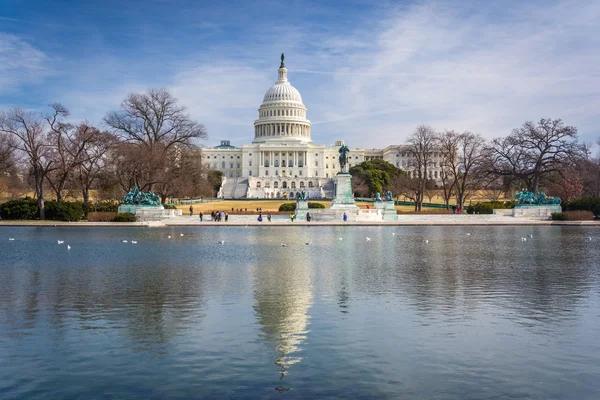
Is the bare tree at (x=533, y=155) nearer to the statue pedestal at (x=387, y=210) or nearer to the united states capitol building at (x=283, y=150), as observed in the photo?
the statue pedestal at (x=387, y=210)

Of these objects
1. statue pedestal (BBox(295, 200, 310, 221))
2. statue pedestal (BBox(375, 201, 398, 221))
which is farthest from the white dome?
statue pedestal (BBox(295, 200, 310, 221))

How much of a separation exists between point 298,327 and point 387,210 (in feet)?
127

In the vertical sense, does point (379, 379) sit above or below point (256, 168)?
below

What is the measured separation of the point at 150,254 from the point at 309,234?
12361 millimetres

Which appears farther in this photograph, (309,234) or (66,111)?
(66,111)

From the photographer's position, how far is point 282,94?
158 metres

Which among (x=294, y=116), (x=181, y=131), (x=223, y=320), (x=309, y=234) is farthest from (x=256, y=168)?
(x=223, y=320)

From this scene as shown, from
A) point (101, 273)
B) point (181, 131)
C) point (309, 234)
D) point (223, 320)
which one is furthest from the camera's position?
point (181, 131)

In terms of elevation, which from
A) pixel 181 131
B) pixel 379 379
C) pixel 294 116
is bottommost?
pixel 379 379

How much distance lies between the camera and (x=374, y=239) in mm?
29891

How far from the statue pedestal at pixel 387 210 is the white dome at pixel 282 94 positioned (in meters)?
110

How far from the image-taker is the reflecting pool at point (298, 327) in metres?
7.98

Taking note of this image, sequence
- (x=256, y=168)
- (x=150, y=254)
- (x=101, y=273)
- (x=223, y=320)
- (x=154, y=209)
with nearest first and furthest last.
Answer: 1. (x=223, y=320)
2. (x=101, y=273)
3. (x=150, y=254)
4. (x=154, y=209)
5. (x=256, y=168)

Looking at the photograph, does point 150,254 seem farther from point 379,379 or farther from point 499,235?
point 499,235
